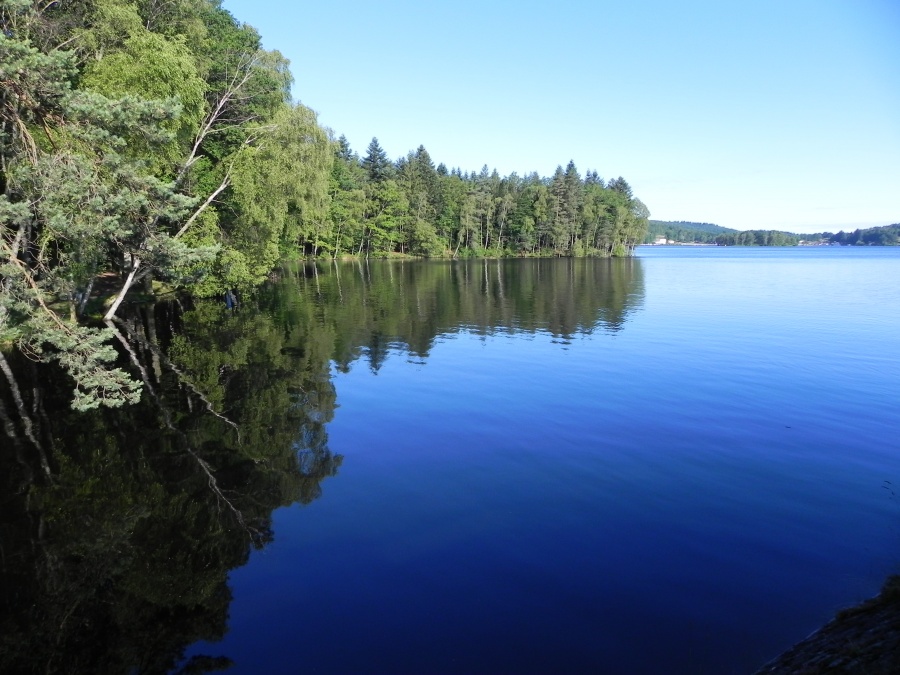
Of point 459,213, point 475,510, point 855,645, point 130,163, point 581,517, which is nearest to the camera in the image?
point 855,645

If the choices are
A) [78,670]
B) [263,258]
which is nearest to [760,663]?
[78,670]

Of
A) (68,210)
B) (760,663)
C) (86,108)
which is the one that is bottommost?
(760,663)

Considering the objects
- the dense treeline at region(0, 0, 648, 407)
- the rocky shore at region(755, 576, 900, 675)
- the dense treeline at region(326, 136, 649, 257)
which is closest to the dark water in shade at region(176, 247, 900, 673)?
the rocky shore at region(755, 576, 900, 675)

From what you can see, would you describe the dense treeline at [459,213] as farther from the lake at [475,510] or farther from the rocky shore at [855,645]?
the rocky shore at [855,645]

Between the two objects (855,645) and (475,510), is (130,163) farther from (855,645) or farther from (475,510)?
(855,645)

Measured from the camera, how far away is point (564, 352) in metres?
Result: 25.1

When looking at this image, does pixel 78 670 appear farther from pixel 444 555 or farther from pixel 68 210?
pixel 68 210

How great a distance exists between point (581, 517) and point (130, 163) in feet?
46.6

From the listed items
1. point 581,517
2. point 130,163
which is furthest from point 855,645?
point 130,163

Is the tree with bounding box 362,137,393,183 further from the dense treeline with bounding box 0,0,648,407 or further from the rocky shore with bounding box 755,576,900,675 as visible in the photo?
the rocky shore with bounding box 755,576,900,675

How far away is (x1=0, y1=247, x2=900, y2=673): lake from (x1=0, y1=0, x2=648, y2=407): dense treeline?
11.0 feet

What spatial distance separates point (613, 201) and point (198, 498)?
13171 cm

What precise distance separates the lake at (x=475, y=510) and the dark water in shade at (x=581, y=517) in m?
0.05

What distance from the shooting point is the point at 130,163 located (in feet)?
47.0
